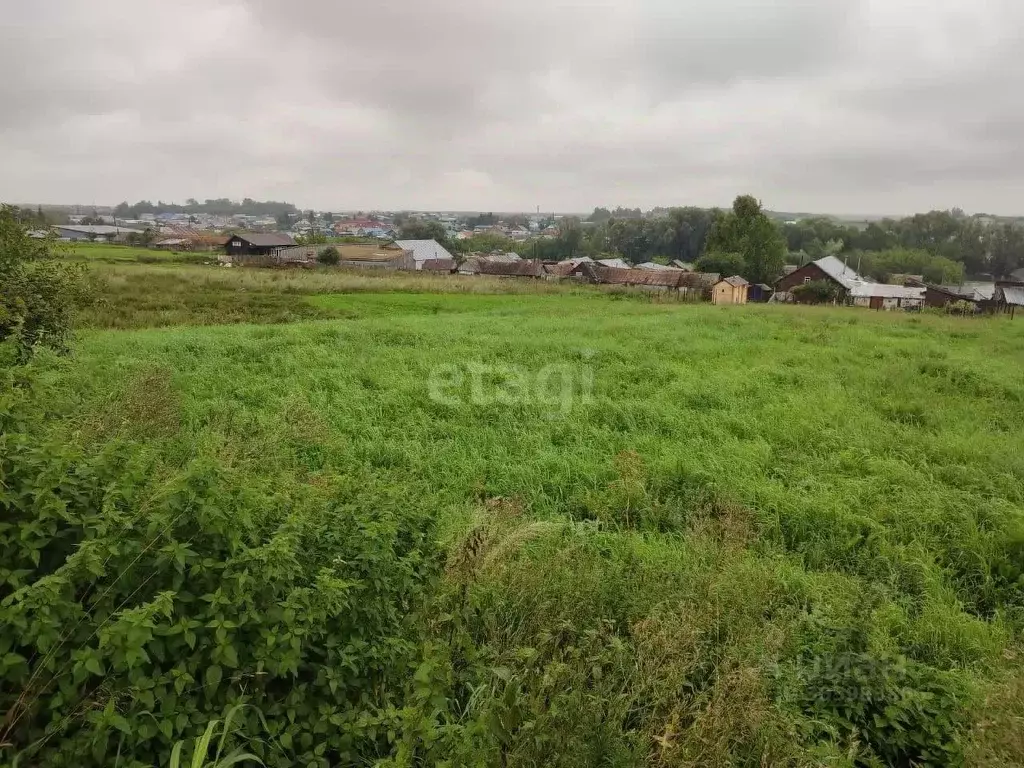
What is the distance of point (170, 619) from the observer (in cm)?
235

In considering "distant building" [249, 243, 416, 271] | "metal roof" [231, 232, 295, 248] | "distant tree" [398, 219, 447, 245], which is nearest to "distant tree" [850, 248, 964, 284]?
"distant building" [249, 243, 416, 271]

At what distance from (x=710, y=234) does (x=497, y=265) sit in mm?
19612

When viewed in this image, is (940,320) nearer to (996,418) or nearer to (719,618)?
(996,418)

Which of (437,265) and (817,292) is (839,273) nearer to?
(817,292)

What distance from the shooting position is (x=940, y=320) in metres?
21.4

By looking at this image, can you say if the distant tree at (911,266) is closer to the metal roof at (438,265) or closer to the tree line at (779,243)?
the tree line at (779,243)

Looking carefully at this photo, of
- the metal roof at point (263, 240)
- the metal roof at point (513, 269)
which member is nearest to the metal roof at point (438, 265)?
the metal roof at point (513, 269)

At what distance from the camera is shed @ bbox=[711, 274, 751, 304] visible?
39.4 m

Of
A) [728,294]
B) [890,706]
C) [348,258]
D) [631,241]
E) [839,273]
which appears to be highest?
[631,241]

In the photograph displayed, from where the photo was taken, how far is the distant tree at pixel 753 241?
52.5 metres

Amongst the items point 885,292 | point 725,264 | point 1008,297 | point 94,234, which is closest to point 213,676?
point 885,292

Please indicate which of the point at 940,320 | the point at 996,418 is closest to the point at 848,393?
the point at 996,418
